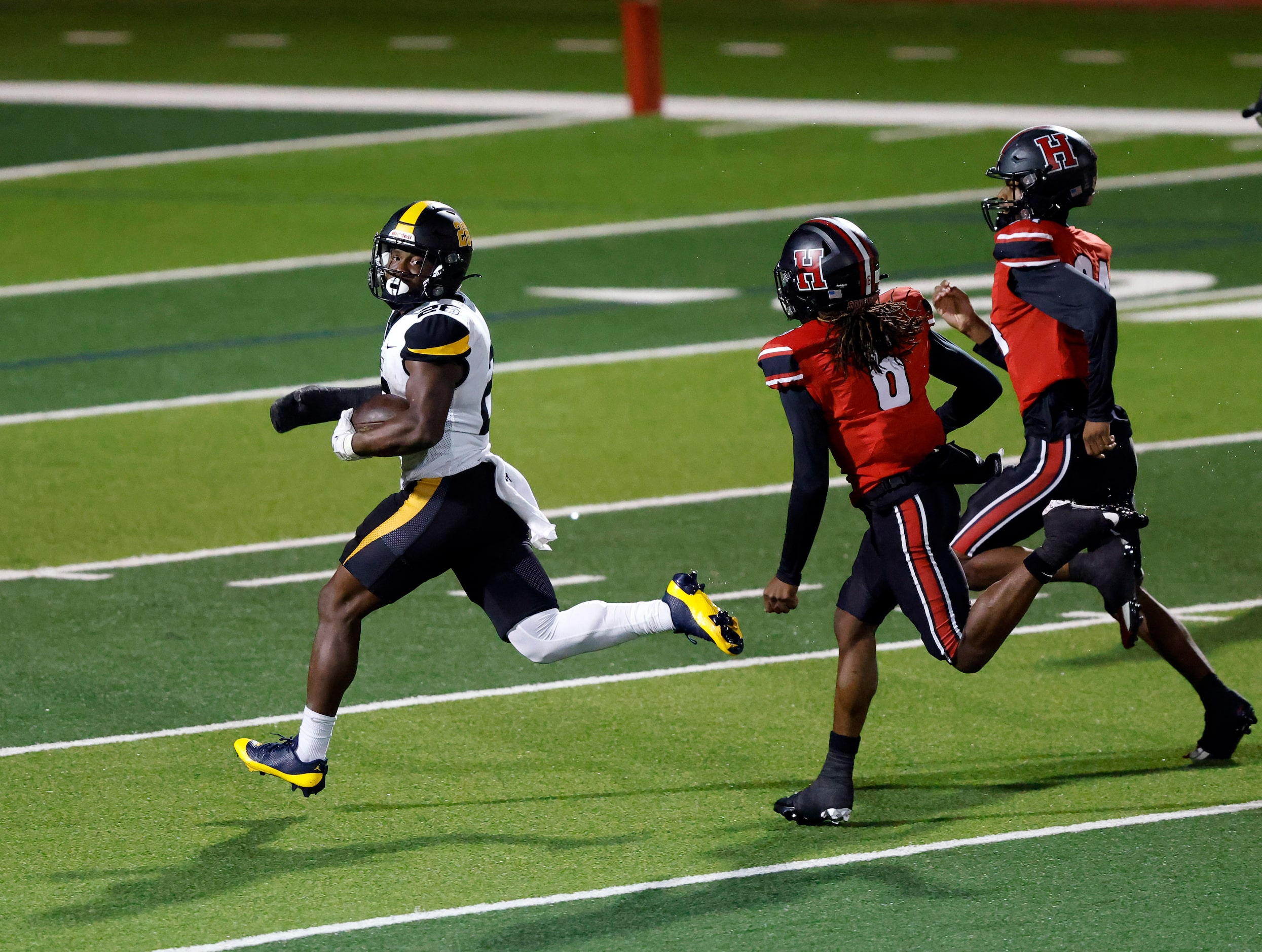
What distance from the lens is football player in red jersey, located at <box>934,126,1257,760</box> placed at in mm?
7375

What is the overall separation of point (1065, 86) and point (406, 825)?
18.7m

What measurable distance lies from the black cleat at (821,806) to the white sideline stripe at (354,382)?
18.4 ft

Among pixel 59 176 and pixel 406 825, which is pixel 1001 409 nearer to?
pixel 406 825

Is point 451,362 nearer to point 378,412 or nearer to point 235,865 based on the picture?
point 378,412

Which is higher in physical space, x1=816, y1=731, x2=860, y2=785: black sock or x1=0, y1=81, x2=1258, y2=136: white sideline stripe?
x1=0, y1=81, x2=1258, y2=136: white sideline stripe

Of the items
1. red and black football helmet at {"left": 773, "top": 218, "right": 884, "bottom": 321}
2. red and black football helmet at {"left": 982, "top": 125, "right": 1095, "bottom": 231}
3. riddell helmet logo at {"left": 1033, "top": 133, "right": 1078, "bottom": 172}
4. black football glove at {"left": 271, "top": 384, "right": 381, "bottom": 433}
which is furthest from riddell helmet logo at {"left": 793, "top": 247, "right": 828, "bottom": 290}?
black football glove at {"left": 271, "top": 384, "right": 381, "bottom": 433}

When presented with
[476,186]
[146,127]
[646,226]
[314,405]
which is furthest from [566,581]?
[146,127]

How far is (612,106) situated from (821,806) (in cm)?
1722

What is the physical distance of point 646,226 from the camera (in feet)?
59.0

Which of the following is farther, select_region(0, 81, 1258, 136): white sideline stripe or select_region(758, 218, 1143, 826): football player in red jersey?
select_region(0, 81, 1258, 136): white sideline stripe

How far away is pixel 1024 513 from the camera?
755 centimetres

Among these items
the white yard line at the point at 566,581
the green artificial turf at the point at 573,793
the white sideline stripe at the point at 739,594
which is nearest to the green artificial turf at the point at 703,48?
the white sideline stripe at the point at 739,594

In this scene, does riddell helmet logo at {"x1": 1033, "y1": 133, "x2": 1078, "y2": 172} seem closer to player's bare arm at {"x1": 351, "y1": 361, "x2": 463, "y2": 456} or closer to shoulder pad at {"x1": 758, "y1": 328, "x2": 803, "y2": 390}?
shoulder pad at {"x1": 758, "y1": 328, "x2": 803, "y2": 390}

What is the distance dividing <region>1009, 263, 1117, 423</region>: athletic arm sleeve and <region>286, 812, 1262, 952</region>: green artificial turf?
1478mm
